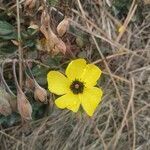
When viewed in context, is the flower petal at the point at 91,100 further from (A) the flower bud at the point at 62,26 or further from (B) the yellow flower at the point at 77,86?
(A) the flower bud at the point at 62,26

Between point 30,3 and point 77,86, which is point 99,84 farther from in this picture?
point 30,3

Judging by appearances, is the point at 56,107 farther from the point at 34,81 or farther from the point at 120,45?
the point at 120,45

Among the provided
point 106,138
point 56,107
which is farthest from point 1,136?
point 106,138

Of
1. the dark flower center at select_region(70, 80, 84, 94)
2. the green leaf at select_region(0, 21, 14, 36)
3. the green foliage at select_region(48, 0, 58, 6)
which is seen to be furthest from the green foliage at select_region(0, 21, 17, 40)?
the dark flower center at select_region(70, 80, 84, 94)

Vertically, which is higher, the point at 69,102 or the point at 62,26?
the point at 62,26

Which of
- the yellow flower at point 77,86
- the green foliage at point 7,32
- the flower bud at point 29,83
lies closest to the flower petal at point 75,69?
the yellow flower at point 77,86

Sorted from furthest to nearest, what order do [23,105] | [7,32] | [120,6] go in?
[120,6]
[7,32]
[23,105]

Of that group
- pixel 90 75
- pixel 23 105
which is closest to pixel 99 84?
pixel 90 75

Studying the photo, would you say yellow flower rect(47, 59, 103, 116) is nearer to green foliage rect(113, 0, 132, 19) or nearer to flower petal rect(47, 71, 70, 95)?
flower petal rect(47, 71, 70, 95)
